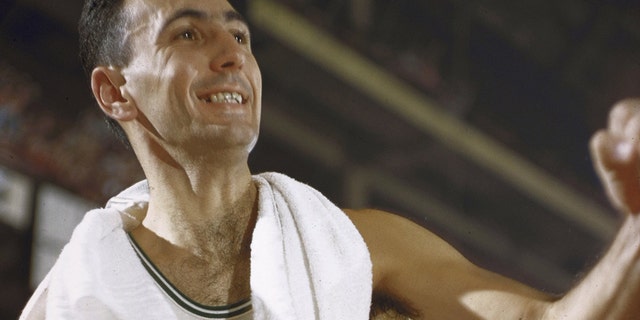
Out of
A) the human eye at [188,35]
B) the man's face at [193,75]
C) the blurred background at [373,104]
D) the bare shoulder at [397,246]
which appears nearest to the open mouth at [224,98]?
the man's face at [193,75]

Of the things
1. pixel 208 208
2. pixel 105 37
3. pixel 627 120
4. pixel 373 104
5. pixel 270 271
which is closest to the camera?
pixel 627 120

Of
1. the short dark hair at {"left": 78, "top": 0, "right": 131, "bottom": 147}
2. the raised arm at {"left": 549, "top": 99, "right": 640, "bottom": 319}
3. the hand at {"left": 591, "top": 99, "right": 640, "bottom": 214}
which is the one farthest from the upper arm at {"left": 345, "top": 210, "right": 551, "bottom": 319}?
the short dark hair at {"left": 78, "top": 0, "right": 131, "bottom": 147}

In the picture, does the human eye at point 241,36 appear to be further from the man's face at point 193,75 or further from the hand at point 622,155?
the hand at point 622,155

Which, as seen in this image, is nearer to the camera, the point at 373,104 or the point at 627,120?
the point at 627,120

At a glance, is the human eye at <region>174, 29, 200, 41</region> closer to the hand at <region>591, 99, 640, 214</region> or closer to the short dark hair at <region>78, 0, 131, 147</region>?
the short dark hair at <region>78, 0, 131, 147</region>

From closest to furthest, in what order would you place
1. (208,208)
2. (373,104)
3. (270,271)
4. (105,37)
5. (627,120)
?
(627,120), (270,271), (208,208), (105,37), (373,104)

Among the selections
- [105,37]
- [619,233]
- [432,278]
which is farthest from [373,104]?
[619,233]

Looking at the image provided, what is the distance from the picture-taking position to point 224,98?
1044mm

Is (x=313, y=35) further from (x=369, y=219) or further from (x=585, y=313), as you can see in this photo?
(x=585, y=313)

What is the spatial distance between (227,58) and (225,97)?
0.16ft

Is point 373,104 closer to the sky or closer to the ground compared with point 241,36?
closer to the ground

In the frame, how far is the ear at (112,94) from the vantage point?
3.75ft

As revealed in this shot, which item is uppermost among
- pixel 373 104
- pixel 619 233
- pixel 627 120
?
pixel 627 120

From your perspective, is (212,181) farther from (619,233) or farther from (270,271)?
(619,233)
